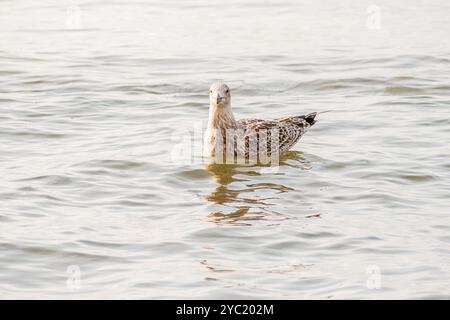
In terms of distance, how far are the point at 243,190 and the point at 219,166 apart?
103 centimetres

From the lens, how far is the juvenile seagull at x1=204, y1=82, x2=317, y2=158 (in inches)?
515

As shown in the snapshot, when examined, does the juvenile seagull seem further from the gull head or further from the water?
the water

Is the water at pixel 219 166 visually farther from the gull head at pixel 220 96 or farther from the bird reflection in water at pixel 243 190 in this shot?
the gull head at pixel 220 96

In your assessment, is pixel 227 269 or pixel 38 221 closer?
pixel 227 269

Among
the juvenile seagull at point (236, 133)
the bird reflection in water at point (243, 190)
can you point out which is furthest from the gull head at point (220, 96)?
the bird reflection in water at point (243, 190)

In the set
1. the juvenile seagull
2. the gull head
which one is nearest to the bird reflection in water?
the juvenile seagull

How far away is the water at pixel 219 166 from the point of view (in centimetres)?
912

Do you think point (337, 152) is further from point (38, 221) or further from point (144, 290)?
point (144, 290)

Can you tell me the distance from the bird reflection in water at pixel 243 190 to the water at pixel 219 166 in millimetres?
36

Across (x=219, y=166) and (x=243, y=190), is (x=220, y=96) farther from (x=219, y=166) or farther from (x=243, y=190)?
(x=243, y=190)

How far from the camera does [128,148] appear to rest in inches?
536

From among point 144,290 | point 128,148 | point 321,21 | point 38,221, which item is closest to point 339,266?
point 144,290

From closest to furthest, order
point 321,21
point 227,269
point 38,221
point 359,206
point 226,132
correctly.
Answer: point 227,269
point 38,221
point 359,206
point 226,132
point 321,21
